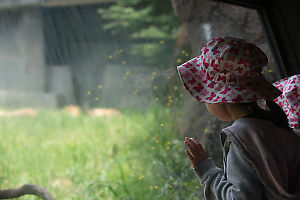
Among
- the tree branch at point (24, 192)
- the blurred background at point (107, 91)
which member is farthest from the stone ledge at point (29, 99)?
the tree branch at point (24, 192)

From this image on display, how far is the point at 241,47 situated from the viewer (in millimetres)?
950

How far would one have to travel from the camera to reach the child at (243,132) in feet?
2.88

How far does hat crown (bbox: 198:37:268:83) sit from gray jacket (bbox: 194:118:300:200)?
12 cm

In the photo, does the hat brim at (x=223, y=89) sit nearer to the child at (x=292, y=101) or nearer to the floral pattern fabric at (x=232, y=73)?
the floral pattern fabric at (x=232, y=73)

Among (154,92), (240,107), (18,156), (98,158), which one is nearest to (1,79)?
(18,156)

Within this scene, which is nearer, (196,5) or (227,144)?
(227,144)

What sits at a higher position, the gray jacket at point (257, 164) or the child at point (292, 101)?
the gray jacket at point (257, 164)

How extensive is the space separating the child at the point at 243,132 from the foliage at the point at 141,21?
157cm

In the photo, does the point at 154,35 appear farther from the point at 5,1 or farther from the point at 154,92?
the point at 5,1

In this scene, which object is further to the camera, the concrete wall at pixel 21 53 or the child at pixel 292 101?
the concrete wall at pixel 21 53

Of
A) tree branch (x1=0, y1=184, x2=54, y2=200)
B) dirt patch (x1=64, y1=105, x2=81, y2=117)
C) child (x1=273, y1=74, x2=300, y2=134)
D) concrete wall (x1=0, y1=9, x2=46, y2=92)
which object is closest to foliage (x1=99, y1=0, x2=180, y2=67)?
concrete wall (x1=0, y1=9, x2=46, y2=92)

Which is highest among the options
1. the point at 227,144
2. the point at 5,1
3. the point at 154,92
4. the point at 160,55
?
the point at 5,1

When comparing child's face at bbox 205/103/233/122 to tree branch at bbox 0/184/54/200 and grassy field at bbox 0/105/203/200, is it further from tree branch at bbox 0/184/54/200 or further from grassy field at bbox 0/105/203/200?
tree branch at bbox 0/184/54/200

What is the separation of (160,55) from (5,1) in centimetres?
101
